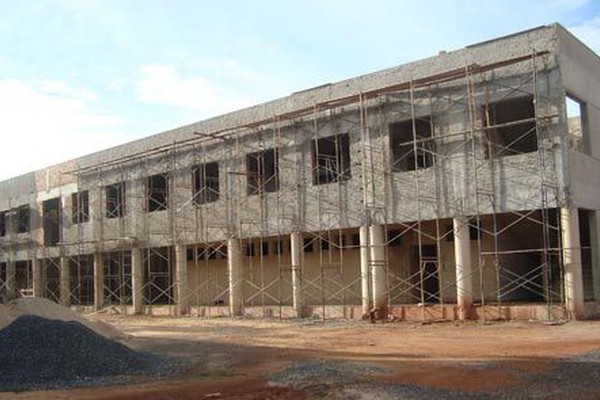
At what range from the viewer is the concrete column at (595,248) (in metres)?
19.8

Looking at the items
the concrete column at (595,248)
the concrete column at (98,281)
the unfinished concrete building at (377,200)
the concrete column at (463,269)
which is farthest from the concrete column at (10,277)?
the concrete column at (595,248)

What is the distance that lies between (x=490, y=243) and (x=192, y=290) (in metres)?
13.1

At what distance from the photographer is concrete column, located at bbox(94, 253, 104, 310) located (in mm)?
32750

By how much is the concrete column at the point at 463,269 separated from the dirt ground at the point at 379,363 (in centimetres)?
82

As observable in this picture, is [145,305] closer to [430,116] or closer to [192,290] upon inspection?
[192,290]

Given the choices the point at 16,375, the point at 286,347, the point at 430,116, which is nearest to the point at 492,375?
the point at 286,347

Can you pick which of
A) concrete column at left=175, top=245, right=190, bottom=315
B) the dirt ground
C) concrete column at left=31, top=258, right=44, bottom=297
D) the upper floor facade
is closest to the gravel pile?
the dirt ground

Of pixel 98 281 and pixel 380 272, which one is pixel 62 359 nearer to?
pixel 380 272

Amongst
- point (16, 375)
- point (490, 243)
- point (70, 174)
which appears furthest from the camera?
point (70, 174)

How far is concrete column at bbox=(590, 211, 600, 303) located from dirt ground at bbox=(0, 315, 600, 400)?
7.83 ft

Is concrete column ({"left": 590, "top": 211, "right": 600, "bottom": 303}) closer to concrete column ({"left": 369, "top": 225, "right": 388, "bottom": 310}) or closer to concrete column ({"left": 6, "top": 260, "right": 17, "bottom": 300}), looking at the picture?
concrete column ({"left": 369, "top": 225, "right": 388, "bottom": 310})

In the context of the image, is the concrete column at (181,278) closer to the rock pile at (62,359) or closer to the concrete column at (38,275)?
the concrete column at (38,275)

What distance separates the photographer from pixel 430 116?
2097 centimetres

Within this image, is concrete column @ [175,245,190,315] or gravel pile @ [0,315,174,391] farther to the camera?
concrete column @ [175,245,190,315]
